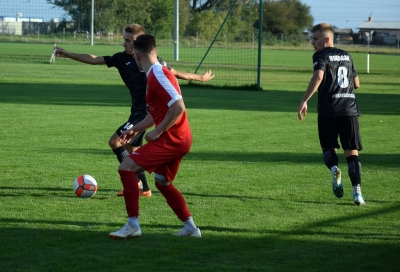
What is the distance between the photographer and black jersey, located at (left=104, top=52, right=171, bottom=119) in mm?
8234

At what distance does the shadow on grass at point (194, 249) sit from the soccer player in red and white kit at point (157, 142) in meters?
0.23

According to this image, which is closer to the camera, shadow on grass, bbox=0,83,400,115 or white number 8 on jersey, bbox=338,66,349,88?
white number 8 on jersey, bbox=338,66,349,88

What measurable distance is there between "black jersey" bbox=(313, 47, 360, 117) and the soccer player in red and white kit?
8.03ft

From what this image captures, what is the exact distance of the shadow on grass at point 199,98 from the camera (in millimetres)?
19656

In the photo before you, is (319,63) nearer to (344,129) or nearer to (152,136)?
(344,129)

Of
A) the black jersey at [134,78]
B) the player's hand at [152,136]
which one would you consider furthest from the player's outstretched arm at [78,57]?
the player's hand at [152,136]

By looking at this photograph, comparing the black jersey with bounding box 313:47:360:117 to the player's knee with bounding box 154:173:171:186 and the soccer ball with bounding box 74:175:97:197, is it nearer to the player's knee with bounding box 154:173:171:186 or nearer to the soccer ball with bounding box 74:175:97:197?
the player's knee with bounding box 154:173:171:186

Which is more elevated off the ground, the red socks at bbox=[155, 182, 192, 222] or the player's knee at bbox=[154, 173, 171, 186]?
the player's knee at bbox=[154, 173, 171, 186]

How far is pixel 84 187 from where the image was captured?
7.90 m

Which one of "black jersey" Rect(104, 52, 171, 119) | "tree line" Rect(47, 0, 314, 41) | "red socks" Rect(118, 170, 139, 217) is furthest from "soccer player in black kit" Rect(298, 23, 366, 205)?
"tree line" Rect(47, 0, 314, 41)

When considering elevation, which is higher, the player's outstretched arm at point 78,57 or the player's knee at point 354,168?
the player's outstretched arm at point 78,57

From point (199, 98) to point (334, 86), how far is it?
14.7 meters

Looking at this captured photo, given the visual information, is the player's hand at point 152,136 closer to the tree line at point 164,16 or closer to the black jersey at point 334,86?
the black jersey at point 334,86

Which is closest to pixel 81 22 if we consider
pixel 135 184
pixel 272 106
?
pixel 272 106
